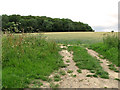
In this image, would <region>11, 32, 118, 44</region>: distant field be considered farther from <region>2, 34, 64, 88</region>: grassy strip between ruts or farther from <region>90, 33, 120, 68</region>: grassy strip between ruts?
<region>2, 34, 64, 88</region>: grassy strip between ruts

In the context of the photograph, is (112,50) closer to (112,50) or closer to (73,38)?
(112,50)

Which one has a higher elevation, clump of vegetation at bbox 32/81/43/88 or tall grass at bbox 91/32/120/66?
tall grass at bbox 91/32/120/66

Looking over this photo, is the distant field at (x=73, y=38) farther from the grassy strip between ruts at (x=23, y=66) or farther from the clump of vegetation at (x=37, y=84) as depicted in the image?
the clump of vegetation at (x=37, y=84)

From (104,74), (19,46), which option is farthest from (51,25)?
(104,74)

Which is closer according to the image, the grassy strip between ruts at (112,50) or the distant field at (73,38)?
the grassy strip between ruts at (112,50)

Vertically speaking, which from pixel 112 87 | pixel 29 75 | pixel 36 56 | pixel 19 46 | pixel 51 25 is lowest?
pixel 112 87

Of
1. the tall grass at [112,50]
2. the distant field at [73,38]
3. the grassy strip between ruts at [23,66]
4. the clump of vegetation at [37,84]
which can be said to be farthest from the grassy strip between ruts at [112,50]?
the clump of vegetation at [37,84]

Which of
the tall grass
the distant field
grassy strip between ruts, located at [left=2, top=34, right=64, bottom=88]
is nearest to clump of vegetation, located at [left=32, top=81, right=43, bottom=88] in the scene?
grassy strip between ruts, located at [left=2, top=34, right=64, bottom=88]

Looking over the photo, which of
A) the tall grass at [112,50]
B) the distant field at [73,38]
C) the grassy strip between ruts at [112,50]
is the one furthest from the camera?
the distant field at [73,38]

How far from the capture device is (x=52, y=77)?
666 cm

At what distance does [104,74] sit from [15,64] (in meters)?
4.84

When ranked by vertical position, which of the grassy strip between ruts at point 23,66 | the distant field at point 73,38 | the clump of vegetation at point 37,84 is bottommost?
the clump of vegetation at point 37,84

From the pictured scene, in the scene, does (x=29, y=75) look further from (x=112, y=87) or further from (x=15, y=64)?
(x=112, y=87)

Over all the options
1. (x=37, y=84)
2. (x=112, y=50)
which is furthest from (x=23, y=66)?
(x=112, y=50)
